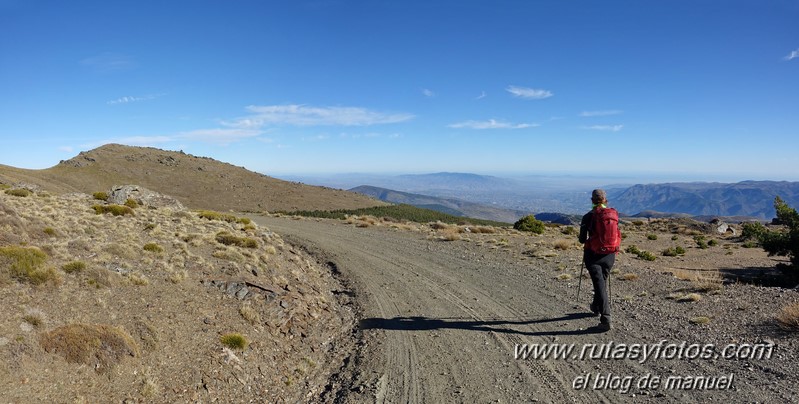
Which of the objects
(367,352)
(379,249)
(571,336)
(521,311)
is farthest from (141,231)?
(571,336)

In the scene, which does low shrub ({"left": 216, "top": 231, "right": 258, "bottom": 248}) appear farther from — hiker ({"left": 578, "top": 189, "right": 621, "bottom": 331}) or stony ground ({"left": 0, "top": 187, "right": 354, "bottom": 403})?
hiker ({"left": 578, "top": 189, "right": 621, "bottom": 331})

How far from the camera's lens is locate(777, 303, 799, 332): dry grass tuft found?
716cm

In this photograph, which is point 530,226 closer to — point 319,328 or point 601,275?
point 601,275

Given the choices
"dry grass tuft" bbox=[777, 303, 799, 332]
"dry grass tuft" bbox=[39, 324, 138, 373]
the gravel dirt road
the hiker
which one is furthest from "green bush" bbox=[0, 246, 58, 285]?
"dry grass tuft" bbox=[777, 303, 799, 332]

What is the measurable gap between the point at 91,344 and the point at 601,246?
9.02m

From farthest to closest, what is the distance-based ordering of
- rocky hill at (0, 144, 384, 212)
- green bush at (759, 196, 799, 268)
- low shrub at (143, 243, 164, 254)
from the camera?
rocky hill at (0, 144, 384, 212) → green bush at (759, 196, 799, 268) → low shrub at (143, 243, 164, 254)

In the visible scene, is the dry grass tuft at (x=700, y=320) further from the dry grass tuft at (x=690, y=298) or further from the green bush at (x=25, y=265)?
the green bush at (x=25, y=265)

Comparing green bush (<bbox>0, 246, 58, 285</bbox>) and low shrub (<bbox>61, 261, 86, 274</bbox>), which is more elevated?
green bush (<bbox>0, 246, 58, 285</bbox>)

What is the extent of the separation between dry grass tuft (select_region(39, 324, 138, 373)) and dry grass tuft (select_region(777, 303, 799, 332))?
36.7ft

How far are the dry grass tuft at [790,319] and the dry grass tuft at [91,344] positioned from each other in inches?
440

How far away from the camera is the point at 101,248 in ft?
35.6

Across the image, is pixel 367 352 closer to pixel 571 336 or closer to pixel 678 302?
pixel 571 336

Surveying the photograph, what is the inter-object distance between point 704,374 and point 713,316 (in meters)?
3.26

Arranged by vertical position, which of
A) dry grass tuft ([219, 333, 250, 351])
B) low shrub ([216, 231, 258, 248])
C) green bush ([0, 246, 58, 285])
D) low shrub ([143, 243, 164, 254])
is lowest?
dry grass tuft ([219, 333, 250, 351])
